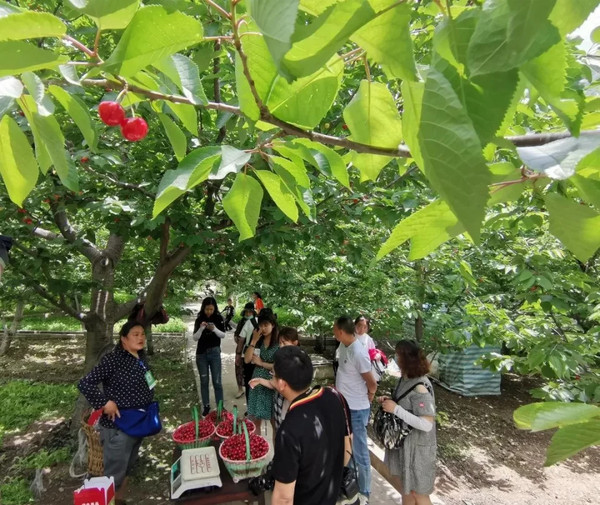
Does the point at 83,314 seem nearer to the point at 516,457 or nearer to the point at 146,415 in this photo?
the point at 146,415

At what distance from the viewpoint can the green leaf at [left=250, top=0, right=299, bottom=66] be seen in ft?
0.86

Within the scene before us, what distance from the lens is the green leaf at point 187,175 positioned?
535 mm

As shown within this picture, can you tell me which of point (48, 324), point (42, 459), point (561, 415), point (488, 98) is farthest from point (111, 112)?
point (48, 324)

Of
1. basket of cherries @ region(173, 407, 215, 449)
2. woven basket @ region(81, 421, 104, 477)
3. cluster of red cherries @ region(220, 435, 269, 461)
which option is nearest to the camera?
cluster of red cherries @ region(220, 435, 269, 461)

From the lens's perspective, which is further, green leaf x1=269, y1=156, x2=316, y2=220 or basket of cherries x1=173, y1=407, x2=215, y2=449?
basket of cherries x1=173, y1=407, x2=215, y2=449

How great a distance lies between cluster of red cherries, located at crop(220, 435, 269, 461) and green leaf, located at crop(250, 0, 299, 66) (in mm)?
3329

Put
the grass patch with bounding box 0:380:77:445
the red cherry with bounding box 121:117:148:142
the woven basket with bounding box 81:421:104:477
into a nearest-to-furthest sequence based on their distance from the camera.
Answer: the red cherry with bounding box 121:117:148:142 < the woven basket with bounding box 81:421:104:477 < the grass patch with bounding box 0:380:77:445

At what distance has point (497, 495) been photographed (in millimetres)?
4746

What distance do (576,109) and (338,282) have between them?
6.98 metres

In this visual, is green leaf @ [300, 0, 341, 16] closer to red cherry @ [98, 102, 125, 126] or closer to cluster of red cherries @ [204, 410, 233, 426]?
red cherry @ [98, 102, 125, 126]

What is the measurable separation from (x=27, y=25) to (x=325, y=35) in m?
0.35

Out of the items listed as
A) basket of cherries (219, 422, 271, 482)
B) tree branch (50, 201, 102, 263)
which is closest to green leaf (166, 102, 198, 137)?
basket of cherries (219, 422, 271, 482)

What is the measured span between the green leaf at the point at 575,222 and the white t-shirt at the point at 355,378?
3.29m

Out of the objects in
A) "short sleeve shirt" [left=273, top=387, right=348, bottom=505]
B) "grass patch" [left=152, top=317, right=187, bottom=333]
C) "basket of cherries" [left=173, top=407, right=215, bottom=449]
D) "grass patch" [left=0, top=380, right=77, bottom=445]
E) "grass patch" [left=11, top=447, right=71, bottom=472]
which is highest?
"short sleeve shirt" [left=273, top=387, right=348, bottom=505]
